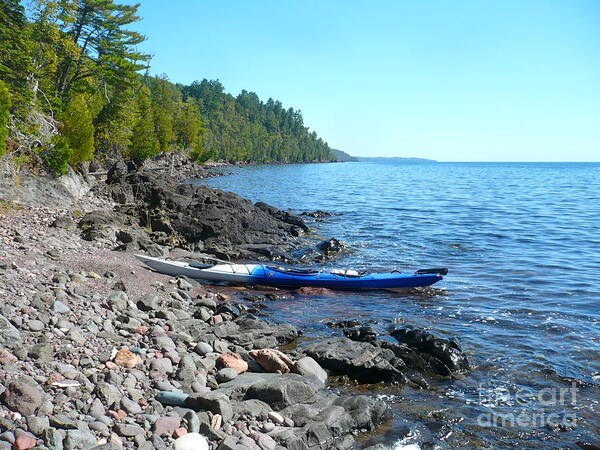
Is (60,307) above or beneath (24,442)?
above

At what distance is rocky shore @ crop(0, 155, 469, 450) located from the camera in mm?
6156

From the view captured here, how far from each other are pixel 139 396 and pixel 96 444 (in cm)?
144

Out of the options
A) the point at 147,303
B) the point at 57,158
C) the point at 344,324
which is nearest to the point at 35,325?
the point at 147,303

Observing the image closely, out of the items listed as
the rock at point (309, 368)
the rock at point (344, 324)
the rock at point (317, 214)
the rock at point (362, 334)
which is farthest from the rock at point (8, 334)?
the rock at point (317, 214)

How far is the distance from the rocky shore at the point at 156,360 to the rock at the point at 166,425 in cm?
2

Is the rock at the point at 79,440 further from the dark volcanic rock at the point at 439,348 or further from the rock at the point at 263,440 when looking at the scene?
the dark volcanic rock at the point at 439,348

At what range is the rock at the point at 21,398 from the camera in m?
5.71

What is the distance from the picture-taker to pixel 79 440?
5.50 m

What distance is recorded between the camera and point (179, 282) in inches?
600

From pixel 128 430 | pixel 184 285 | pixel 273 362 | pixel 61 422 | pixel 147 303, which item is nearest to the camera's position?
pixel 61 422

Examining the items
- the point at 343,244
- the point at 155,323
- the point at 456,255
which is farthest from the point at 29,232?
the point at 456,255

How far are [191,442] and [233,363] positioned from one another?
9.82ft

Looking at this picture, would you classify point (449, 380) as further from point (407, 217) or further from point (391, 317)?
point (407, 217)

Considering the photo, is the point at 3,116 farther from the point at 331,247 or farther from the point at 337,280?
the point at 331,247
